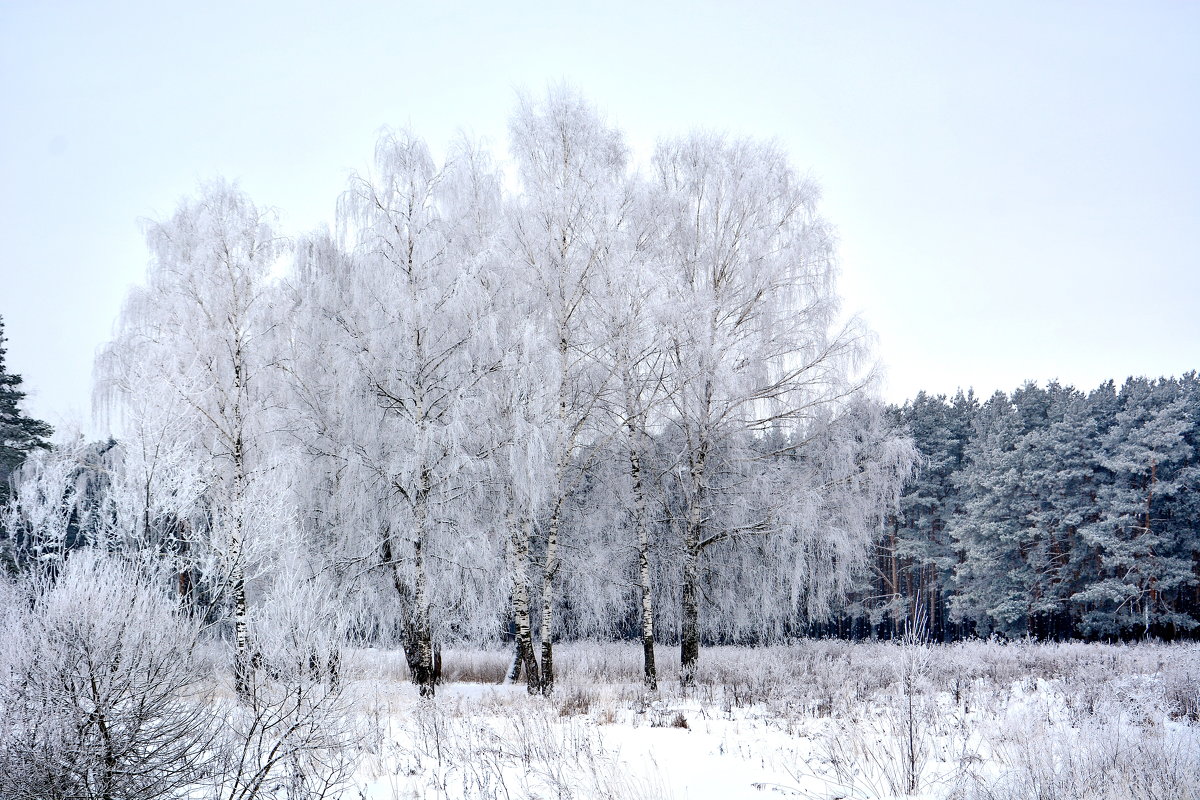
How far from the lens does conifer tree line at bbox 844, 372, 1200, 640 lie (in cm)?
2414

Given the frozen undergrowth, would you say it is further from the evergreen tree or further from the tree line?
the evergreen tree

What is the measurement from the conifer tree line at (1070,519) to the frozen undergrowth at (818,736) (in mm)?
13004

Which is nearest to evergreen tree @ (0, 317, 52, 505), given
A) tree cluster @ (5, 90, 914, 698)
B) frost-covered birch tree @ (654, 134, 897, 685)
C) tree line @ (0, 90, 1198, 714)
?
tree line @ (0, 90, 1198, 714)

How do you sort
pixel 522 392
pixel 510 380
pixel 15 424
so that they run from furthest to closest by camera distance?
pixel 15 424 → pixel 510 380 → pixel 522 392

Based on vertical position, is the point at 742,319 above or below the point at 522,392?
above

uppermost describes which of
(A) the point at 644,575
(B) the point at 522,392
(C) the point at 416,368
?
(C) the point at 416,368

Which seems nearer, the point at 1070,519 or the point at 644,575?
the point at 644,575

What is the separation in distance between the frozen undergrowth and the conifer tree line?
512 inches

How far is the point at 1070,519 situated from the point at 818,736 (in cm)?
2329

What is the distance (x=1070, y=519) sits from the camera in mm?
25141

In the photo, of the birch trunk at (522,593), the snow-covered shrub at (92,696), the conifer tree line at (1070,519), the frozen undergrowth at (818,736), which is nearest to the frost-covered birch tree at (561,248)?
the birch trunk at (522,593)

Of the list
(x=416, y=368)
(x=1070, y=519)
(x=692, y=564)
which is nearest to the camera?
(x=416, y=368)

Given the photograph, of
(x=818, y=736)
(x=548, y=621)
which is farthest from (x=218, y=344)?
(x=818, y=736)

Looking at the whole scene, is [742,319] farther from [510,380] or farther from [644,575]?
[644,575]
